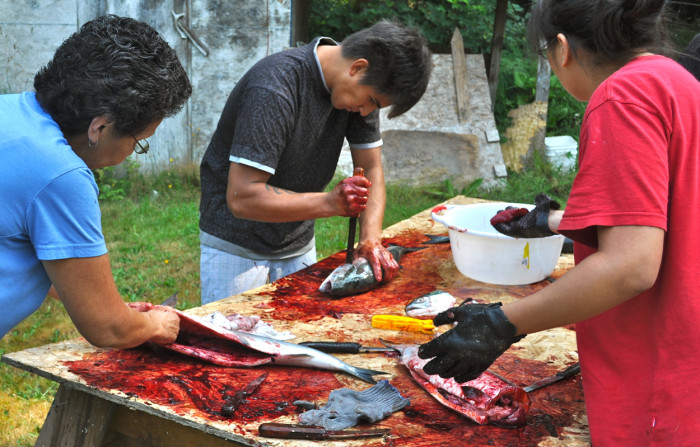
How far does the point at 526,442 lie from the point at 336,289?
1.33 metres

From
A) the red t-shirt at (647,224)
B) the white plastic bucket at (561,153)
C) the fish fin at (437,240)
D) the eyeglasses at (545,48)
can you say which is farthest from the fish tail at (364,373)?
the white plastic bucket at (561,153)

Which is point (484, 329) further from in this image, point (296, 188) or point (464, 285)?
point (296, 188)

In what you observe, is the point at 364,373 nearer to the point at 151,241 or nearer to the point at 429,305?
the point at 429,305

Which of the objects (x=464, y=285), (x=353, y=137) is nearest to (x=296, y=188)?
(x=353, y=137)

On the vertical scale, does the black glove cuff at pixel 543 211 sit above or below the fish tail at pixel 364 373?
above

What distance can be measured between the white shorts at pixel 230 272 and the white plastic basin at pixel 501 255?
919 millimetres

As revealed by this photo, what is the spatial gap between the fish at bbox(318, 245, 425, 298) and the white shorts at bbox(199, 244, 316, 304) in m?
0.45

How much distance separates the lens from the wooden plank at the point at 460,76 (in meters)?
8.29

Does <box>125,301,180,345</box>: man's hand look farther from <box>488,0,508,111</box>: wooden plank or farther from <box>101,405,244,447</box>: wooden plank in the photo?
<box>488,0,508,111</box>: wooden plank

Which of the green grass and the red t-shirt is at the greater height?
the red t-shirt

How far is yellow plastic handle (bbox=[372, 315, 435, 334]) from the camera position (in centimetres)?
279

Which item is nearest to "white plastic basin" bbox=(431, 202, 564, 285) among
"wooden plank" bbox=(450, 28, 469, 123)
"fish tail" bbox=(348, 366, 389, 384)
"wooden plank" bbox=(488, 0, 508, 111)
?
"fish tail" bbox=(348, 366, 389, 384)

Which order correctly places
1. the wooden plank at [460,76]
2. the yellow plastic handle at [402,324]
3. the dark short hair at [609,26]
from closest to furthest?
the dark short hair at [609,26], the yellow plastic handle at [402,324], the wooden plank at [460,76]

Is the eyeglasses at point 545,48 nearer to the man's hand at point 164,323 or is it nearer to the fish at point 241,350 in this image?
the fish at point 241,350
